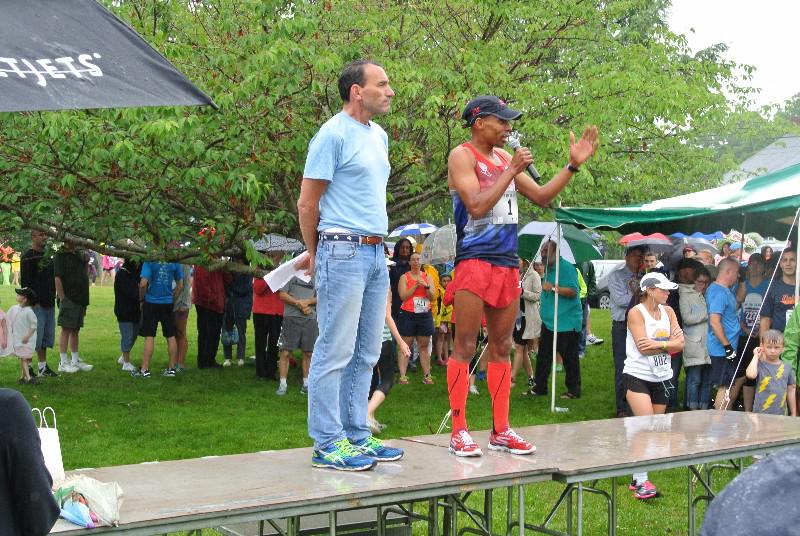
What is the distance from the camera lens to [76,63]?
3559 millimetres

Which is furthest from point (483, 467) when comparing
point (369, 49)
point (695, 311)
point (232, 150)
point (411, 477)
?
point (369, 49)

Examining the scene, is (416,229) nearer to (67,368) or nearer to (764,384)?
(67,368)

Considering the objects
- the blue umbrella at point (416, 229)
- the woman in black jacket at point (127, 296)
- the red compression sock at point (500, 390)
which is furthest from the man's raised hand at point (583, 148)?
the blue umbrella at point (416, 229)

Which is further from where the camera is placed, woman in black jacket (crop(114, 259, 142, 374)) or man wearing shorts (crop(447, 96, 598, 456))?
woman in black jacket (crop(114, 259, 142, 374))

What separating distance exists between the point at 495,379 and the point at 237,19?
25.1 ft

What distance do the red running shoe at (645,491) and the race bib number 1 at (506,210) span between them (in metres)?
4.21

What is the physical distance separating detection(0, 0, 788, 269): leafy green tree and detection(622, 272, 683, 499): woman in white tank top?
3.22 meters

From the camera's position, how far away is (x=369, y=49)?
13.3 m

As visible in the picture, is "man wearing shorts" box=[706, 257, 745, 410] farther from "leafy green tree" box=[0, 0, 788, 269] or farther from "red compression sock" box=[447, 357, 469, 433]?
"red compression sock" box=[447, 357, 469, 433]

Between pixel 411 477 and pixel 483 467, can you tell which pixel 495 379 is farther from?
pixel 411 477

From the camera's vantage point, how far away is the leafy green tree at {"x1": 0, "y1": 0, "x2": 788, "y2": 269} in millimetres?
11539

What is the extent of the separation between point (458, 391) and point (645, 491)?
3.84 m

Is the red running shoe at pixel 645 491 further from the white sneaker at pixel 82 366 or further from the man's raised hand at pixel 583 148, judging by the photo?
the white sneaker at pixel 82 366

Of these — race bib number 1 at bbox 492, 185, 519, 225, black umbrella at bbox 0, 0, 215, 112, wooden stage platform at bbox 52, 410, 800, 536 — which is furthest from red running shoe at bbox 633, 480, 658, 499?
black umbrella at bbox 0, 0, 215, 112
